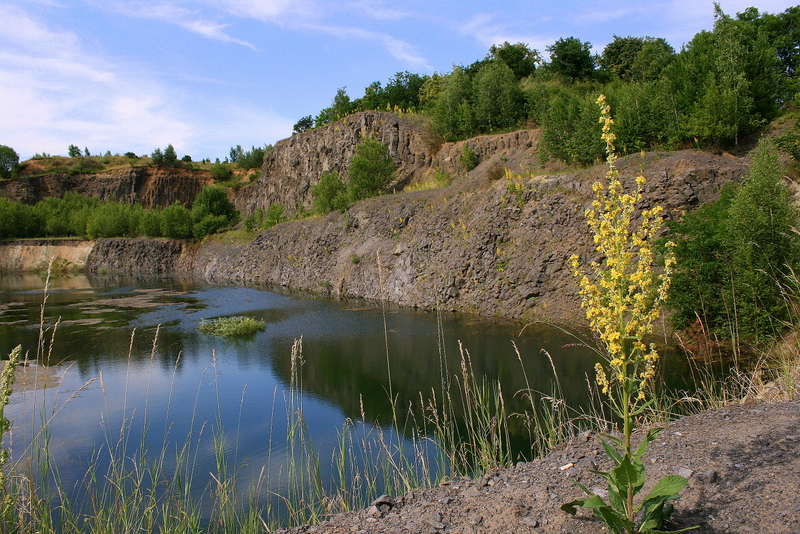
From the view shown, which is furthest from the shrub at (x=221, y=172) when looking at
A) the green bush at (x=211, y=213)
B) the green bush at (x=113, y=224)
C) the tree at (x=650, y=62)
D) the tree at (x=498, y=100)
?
the tree at (x=650, y=62)

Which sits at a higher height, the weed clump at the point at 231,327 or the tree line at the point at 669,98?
the tree line at the point at 669,98

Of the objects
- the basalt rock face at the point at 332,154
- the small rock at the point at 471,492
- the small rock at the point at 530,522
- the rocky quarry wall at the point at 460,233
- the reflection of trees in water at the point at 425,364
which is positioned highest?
the basalt rock face at the point at 332,154

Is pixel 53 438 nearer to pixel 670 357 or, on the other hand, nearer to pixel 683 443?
pixel 683 443

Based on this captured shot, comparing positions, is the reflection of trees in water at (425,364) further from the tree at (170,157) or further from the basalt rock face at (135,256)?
the tree at (170,157)

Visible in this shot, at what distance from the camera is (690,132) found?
17234mm

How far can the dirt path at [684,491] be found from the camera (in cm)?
335

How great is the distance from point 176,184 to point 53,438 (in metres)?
63.7

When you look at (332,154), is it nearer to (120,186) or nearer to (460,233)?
(460,233)

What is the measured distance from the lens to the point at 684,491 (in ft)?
12.1

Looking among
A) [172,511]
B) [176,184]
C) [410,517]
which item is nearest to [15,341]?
[172,511]

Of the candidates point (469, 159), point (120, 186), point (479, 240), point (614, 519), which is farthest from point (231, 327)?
point (120, 186)

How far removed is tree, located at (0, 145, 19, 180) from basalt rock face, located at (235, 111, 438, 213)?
36719 millimetres

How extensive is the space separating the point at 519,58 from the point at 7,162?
63690mm

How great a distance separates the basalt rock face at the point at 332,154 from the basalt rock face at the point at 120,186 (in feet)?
63.9
